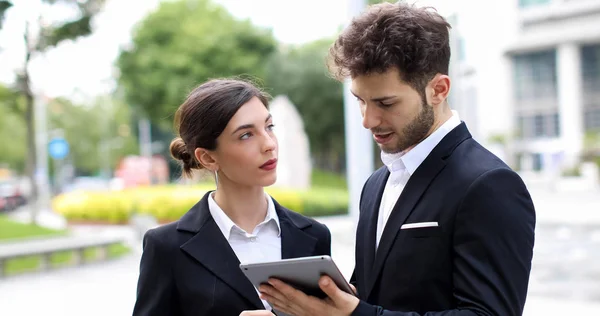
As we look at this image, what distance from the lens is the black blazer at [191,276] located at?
2.20 metres

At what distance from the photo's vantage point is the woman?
221cm

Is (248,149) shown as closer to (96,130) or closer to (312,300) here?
(312,300)

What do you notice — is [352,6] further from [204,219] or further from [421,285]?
[421,285]

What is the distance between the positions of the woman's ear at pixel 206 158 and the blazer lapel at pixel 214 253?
16 cm

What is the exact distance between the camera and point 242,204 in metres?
2.35

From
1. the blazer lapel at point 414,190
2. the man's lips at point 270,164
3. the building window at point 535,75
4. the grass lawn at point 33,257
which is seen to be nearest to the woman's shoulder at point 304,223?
the man's lips at point 270,164

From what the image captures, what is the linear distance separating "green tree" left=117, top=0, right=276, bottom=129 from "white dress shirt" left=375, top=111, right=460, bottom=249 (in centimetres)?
2893

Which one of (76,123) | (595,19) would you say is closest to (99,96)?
(76,123)

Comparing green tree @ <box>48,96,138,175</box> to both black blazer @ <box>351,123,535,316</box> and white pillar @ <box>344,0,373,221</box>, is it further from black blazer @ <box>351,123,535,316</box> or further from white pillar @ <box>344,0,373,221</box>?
black blazer @ <box>351,123,535,316</box>

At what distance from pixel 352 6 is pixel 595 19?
4312cm

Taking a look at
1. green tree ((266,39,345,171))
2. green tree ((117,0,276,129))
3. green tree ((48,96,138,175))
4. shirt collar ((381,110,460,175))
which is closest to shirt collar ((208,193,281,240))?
shirt collar ((381,110,460,175))

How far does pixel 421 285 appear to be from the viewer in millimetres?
1821

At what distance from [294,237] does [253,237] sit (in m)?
0.14

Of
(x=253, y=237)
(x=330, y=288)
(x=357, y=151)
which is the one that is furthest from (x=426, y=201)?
(x=357, y=151)
